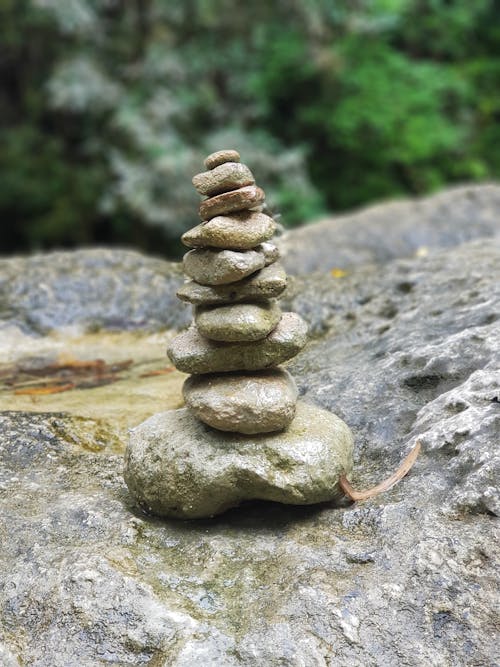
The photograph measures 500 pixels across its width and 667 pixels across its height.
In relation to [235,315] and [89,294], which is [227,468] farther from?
[89,294]

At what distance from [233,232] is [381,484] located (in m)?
1.06

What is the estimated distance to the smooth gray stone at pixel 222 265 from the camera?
273cm

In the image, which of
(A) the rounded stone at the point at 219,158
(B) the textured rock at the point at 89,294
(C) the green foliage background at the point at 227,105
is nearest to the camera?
(A) the rounded stone at the point at 219,158

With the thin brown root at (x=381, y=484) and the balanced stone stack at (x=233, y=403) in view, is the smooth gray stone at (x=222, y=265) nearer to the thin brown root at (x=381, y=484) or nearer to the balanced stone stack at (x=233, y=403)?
the balanced stone stack at (x=233, y=403)

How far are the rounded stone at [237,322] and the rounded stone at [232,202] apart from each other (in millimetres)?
349

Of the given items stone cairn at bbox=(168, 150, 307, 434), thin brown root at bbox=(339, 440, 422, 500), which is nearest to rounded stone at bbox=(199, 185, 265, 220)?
stone cairn at bbox=(168, 150, 307, 434)

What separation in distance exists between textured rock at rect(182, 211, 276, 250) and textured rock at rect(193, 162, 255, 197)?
4.2 inches

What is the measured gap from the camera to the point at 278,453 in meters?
2.70

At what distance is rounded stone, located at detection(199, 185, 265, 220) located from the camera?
273cm

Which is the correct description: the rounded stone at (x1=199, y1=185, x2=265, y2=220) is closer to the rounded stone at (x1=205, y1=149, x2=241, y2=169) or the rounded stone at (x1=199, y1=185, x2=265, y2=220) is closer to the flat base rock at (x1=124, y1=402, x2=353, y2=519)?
the rounded stone at (x1=205, y1=149, x2=241, y2=169)

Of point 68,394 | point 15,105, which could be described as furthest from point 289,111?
point 68,394

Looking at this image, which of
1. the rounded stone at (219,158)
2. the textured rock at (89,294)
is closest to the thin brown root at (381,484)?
the rounded stone at (219,158)

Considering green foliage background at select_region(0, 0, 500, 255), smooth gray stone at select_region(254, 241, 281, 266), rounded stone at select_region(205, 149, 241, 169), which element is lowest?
green foliage background at select_region(0, 0, 500, 255)

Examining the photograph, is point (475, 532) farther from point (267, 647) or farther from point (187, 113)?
point (187, 113)
